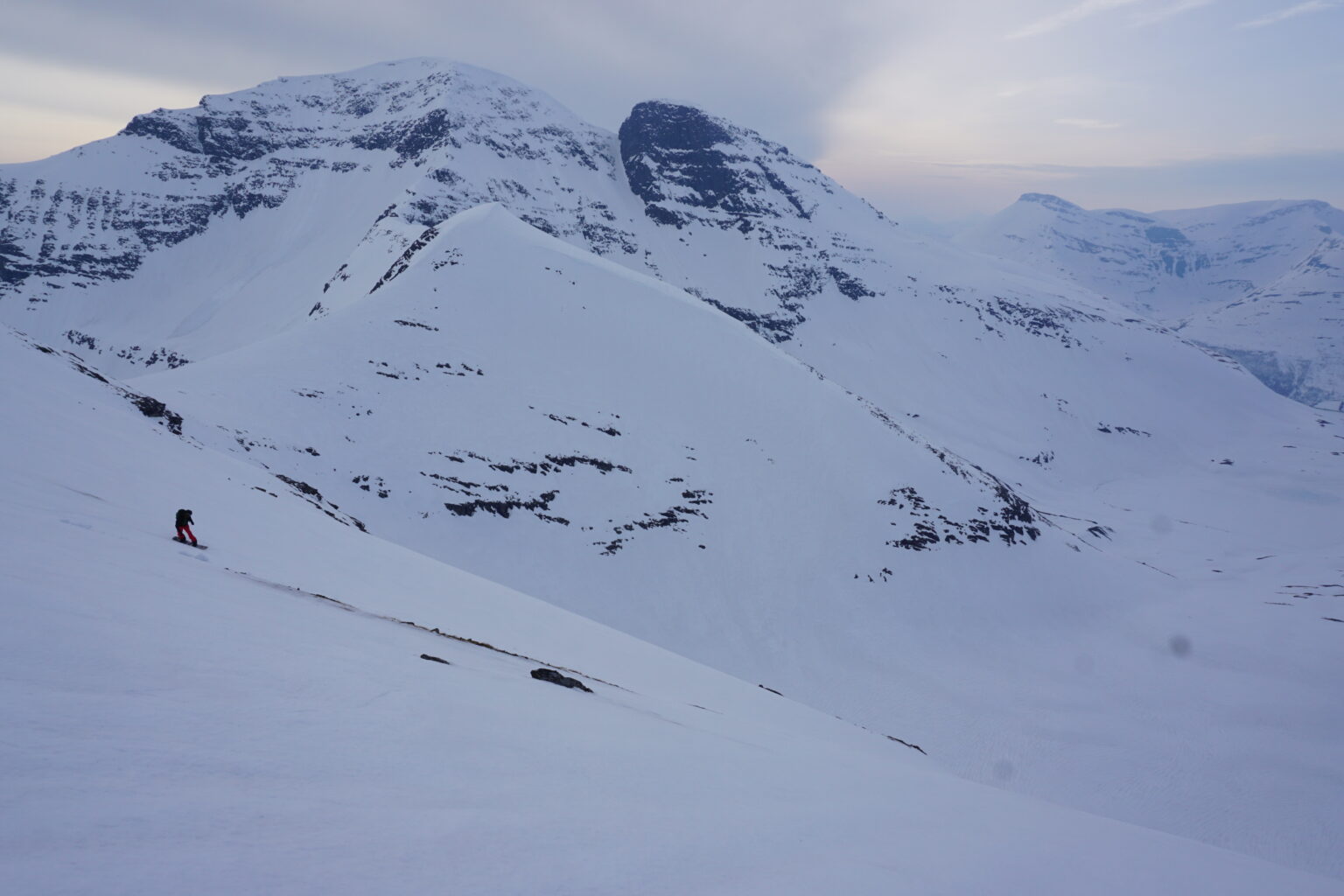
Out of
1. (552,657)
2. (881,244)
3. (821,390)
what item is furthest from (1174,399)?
(552,657)

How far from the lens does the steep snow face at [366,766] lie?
122 inches

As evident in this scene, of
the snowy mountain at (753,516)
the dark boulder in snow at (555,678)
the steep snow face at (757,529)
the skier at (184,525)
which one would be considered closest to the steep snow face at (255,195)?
the snowy mountain at (753,516)

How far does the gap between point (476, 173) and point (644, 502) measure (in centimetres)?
11971

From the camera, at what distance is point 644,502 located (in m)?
39.1

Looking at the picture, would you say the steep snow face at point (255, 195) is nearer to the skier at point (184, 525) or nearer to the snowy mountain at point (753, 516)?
the snowy mountain at point (753, 516)

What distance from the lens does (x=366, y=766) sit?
4.41 meters

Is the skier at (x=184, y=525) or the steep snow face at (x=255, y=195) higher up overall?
the steep snow face at (x=255, y=195)

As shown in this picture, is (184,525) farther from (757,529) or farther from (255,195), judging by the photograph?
(255,195)

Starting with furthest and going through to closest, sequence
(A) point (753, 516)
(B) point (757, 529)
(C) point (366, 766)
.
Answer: (A) point (753, 516) < (B) point (757, 529) < (C) point (366, 766)

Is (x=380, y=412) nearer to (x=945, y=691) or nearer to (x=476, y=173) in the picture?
(x=945, y=691)

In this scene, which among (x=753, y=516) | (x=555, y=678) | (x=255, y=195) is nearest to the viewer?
(x=555, y=678)

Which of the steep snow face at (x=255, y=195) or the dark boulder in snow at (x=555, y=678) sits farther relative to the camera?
the steep snow face at (x=255, y=195)

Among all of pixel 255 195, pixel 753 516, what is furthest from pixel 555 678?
pixel 255 195

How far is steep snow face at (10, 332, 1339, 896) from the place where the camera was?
3.11 meters
